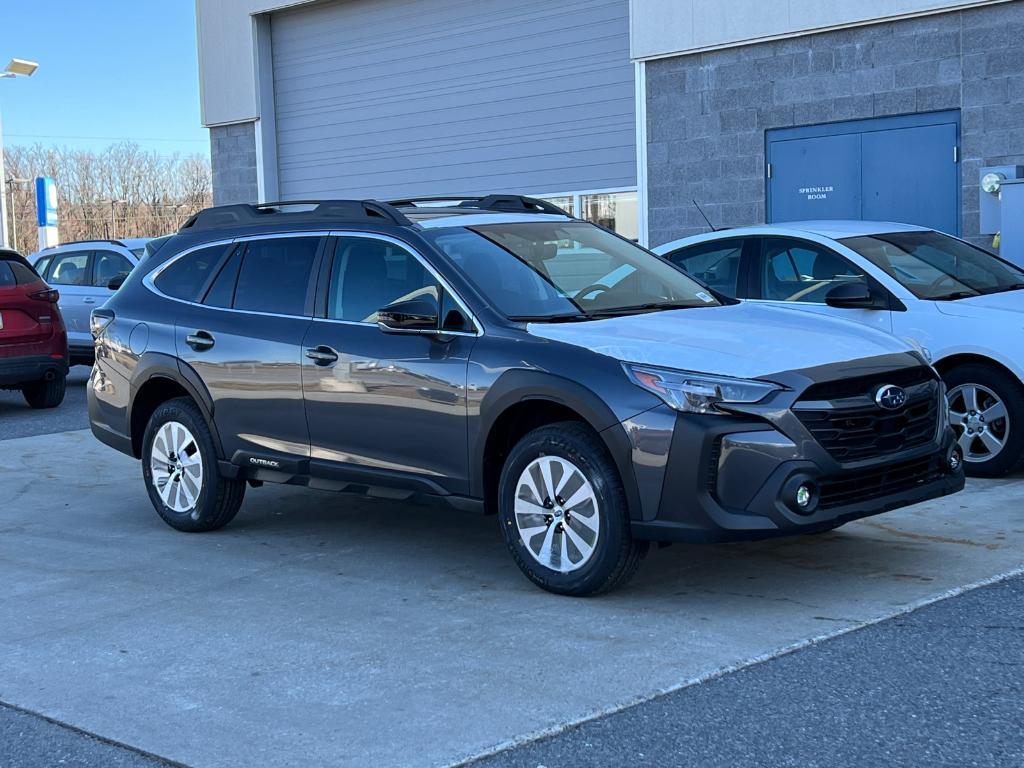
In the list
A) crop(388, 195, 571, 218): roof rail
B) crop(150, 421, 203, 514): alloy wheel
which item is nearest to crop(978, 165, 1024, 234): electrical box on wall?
crop(388, 195, 571, 218): roof rail

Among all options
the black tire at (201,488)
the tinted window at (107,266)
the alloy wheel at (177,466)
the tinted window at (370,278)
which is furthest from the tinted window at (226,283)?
the tinted window at (107,266)

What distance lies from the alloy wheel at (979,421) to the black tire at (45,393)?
9.28 metres

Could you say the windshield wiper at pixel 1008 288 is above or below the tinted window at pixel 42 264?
below

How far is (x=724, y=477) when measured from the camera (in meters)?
5.43

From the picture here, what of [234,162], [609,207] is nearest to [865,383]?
[609,207]

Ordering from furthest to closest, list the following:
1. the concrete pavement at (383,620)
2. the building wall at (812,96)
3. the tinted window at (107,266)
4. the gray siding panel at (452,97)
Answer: the gray siding panel at (452,97), the tinted window at (107,266), the building wall at (812,96), the concrete pavement at (383,620)

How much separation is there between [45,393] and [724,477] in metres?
10.5

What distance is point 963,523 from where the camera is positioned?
715cm

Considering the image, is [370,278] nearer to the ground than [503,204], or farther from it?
nearer to the ground

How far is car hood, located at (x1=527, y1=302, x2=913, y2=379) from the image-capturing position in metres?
5.57

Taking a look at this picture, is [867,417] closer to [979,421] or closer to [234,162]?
[979,421]

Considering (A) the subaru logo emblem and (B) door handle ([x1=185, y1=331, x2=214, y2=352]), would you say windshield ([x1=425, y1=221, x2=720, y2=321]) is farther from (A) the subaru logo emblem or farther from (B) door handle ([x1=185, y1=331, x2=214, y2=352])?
(B) door handle ([x1=185, y1=331, x2=214, y2=352])

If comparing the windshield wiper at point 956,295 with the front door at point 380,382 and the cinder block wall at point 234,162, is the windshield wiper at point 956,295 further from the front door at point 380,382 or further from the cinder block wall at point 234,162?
the cinder block wall at point 234,162

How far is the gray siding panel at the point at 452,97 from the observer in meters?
17.8
